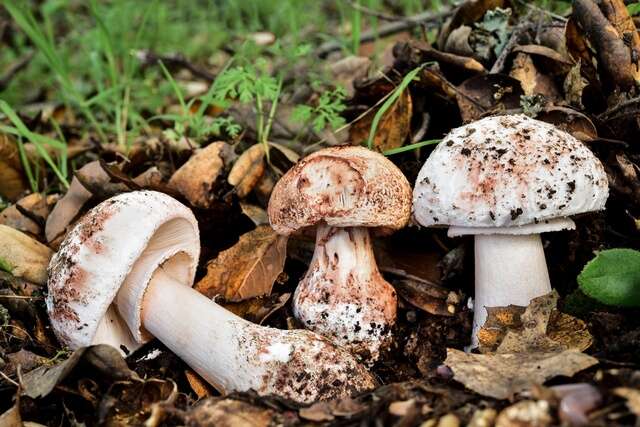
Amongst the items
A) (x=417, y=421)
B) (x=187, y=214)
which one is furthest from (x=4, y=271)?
(x=417, y=421)

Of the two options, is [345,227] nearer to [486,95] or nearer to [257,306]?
[257,306]

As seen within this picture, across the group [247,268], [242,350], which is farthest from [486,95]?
[242,350]

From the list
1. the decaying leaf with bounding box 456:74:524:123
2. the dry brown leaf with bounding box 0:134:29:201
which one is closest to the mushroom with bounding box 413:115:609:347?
the decaying leaf with bounding box 456:74:524:123

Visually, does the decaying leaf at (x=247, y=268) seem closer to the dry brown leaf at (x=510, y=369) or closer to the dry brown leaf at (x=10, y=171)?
the dry brown leaf at (x=510, y=369)

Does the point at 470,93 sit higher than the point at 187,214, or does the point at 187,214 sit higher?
the point at 470,93

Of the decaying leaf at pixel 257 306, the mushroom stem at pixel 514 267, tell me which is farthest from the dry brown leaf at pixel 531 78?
the decaying leaf at pixel 257 306

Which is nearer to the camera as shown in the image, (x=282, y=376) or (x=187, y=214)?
(x=282, y=376)

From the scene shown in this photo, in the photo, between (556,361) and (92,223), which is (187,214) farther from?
(556,361)
